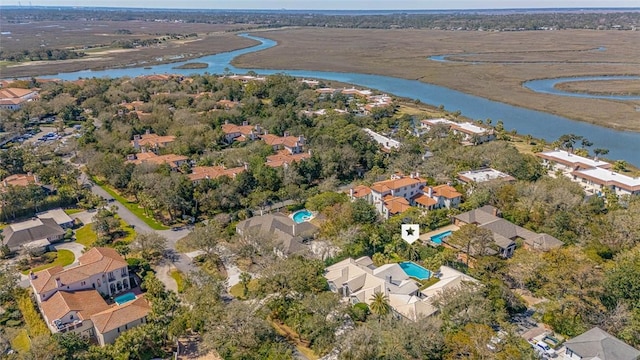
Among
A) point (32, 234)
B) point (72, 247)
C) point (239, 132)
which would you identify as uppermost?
point (239, 132)

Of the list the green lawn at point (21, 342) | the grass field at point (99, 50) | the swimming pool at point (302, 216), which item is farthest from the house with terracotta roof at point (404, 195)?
the grass field at point (99, 50)

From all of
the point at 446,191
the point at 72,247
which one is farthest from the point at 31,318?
the point at 446,191

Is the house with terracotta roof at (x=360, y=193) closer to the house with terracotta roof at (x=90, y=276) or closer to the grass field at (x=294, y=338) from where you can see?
the grass field at (x=294, y=338)

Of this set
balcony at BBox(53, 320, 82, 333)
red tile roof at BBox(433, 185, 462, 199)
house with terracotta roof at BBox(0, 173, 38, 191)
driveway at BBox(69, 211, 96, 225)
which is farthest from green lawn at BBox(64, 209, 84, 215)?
red tile roof at BBox(433, 185, 462, 199)

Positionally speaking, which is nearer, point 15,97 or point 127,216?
point 127,216

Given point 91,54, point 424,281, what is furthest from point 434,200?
point 91,54

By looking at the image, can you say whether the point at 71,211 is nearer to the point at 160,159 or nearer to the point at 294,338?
the point at 160,159

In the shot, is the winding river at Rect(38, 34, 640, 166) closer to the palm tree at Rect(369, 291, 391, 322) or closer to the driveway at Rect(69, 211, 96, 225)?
the palm tree at Rect(369, 291, 391, 322)
